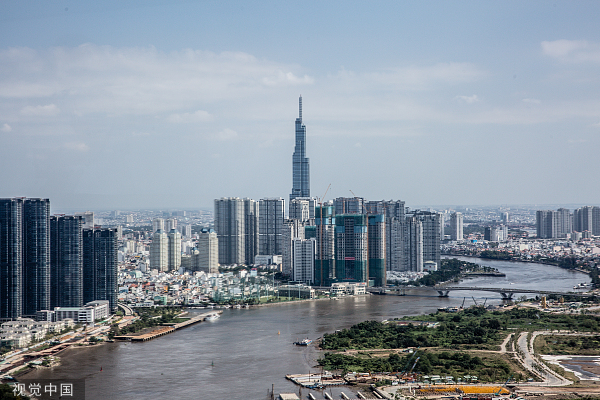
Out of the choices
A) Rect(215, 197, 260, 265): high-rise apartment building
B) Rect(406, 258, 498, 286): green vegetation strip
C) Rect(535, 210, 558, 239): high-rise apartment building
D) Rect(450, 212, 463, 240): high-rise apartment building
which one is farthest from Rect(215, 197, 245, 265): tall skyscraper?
Rect(535, 210, 558, 239): high-rise apartment building

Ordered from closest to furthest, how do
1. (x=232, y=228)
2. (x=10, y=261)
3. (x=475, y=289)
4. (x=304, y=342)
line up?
(x=304, y=342) < (x=10, y=261) < (x=475, y=289) < (x=232, y=228)

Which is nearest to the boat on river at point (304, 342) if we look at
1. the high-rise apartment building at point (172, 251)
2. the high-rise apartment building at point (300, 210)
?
the high-rise apartment building at point (172, 251)

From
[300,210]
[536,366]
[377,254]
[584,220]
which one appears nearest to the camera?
[536,366]

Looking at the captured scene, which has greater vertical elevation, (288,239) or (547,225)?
(288,239)

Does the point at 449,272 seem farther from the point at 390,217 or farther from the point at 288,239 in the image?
the point at 288,239

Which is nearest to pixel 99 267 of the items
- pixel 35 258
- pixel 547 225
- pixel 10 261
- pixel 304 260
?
pixel 35 258

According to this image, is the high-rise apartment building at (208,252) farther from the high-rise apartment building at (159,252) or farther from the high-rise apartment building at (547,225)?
the high-rise apartment building at (547,225)

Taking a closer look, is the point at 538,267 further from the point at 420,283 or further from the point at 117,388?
the point at 117,388

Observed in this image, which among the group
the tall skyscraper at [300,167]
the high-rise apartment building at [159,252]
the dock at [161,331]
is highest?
the tall skyscraper at [300,167]
